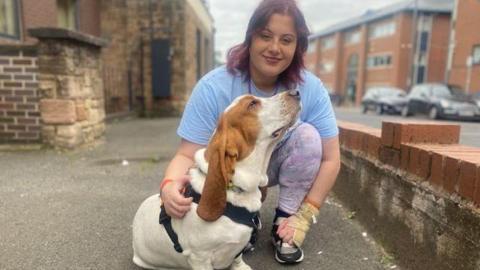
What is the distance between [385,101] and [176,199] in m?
20.3

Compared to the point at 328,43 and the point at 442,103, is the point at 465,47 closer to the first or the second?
the point at 442,103

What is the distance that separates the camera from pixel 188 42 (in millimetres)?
11836

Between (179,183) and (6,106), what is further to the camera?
(6,106)

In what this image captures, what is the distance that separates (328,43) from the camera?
53625 mm

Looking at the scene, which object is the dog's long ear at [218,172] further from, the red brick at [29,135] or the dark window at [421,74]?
the dark window at [421,74]

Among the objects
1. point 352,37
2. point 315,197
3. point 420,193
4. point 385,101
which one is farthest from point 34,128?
point 352,37

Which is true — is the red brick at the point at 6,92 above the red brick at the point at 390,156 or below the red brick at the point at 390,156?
above

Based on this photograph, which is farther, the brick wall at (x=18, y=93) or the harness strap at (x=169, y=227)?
the brick wall at (x=18, y=93)

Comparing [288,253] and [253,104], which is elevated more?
[253,104]

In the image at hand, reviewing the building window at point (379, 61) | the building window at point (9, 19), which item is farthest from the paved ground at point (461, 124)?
the building window at point (379, 61)

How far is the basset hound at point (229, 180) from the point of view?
69.5 inches

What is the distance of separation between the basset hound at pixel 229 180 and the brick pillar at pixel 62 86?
3.86 metres

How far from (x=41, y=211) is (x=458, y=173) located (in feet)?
9.90

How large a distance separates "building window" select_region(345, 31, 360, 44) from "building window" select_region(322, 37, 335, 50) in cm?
361
